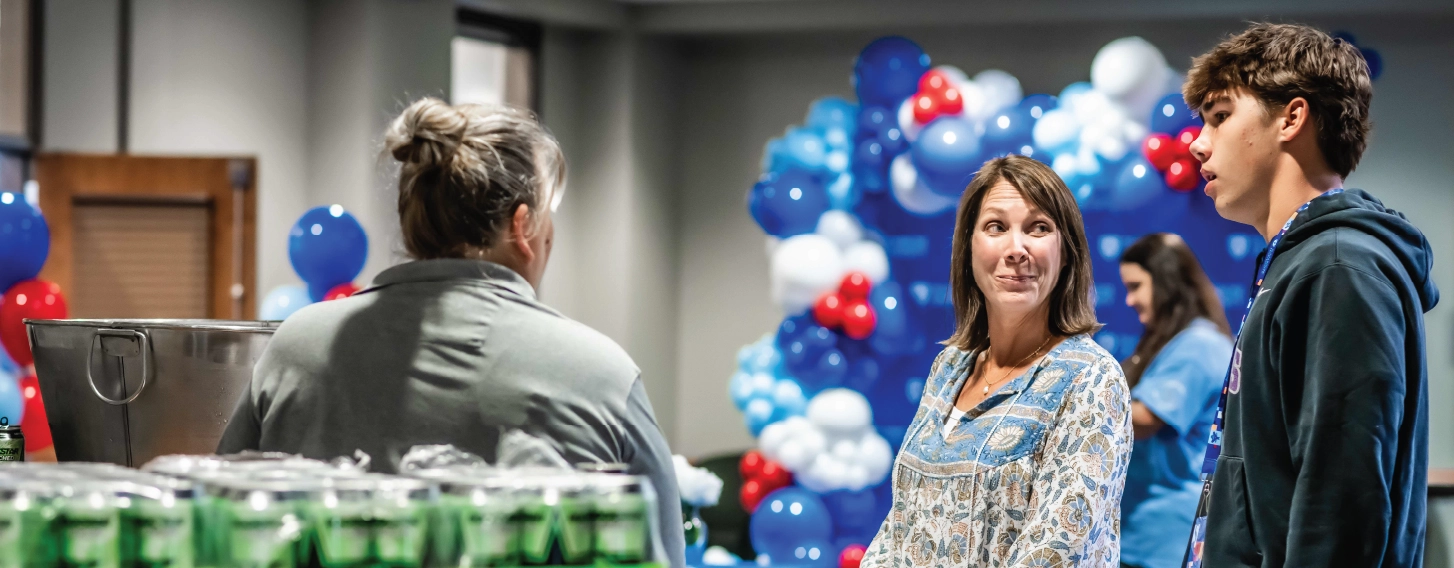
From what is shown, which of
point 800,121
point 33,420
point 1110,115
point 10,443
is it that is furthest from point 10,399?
point 800,121

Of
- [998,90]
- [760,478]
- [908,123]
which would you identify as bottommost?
[760,478]

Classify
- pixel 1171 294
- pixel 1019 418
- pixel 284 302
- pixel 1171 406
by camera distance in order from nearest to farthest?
pixel 1019 418
pixel 1171 406
pixel 1171 294
pixel 284 302

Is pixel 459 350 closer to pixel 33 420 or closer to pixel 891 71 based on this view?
pixel 33 420

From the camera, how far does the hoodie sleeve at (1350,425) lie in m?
1.30

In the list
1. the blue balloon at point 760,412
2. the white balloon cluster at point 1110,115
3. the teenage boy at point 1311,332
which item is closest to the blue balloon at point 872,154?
the white balloon cluster at point 1110,115

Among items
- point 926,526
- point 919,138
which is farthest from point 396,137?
point 919,138

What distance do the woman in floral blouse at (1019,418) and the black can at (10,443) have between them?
1161 millimetres

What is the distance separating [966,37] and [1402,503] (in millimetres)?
5794

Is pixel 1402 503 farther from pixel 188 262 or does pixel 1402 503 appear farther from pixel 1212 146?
pixel 188 262

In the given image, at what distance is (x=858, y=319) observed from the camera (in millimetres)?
5293

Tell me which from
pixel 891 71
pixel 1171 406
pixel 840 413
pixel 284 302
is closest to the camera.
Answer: pixel 1171 406

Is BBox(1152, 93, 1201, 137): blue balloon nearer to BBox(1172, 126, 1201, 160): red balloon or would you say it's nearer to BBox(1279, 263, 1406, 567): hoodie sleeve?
BBox(1172, 126, 1201, 160): red balloon

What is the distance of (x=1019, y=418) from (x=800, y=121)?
5.71 metres

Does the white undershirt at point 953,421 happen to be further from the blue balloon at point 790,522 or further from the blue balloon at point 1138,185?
the blue balloon at point 790,522
